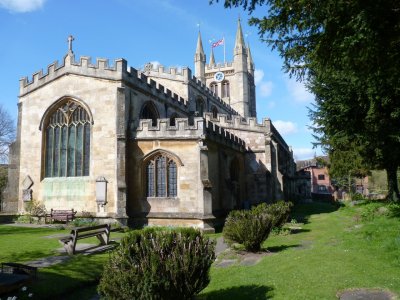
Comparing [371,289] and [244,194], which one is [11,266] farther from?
[244,194]

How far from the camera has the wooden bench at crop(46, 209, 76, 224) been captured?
757 inches

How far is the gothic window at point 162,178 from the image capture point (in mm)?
18859

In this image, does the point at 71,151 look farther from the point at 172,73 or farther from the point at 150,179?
the point at 172,73

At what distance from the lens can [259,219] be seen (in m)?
10.9

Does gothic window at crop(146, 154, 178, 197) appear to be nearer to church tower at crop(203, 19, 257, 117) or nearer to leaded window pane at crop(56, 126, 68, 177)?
leaded window pane at crop(56, 126, 68, 177)

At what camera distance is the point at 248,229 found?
10812 millimetres

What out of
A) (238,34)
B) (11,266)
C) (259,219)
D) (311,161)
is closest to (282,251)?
(259,219)

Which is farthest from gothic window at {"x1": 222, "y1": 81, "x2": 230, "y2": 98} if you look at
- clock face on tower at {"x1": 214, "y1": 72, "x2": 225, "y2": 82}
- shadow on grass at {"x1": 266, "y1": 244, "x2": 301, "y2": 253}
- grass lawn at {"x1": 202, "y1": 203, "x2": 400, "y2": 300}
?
grass lawn at {"x1": 202, "y1": 203, "x2": 400, "y2": 300}

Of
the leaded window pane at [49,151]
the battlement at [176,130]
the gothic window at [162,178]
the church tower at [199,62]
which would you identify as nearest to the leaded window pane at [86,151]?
the leaded window pane at [49,151]

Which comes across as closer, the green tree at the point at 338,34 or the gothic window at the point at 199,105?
the green tree at the point at 338,34

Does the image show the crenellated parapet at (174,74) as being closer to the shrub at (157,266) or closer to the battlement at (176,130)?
the battlement at (176,130)

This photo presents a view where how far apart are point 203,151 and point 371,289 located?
12.4 metres

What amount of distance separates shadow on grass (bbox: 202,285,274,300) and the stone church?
10.3 m

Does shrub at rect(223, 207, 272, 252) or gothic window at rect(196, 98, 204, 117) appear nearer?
shrub at rect(223, 207, 272, 252)
